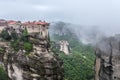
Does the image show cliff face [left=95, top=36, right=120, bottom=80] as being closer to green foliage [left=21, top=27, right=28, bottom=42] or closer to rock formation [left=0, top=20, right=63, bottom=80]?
rock formation [left=0, top=20, right=63, bottom=80]

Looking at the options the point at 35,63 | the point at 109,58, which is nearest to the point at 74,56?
the point at 35,63

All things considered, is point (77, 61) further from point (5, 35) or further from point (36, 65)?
point (36, 65)

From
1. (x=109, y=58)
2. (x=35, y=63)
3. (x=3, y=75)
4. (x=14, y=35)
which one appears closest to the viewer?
(x=109, y=58)

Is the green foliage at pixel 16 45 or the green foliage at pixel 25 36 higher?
the green foliage at pixel 25 36

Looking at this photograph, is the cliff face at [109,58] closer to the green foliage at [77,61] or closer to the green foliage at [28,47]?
the green foliage at [28,47]

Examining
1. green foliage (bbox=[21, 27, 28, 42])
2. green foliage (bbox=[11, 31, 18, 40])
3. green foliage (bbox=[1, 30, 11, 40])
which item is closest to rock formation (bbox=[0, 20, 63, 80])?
green foliage (bbox=[21, 27, 28, 42])

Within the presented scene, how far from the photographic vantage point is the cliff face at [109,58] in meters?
50.9

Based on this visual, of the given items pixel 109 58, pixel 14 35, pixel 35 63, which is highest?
pixel 14 35

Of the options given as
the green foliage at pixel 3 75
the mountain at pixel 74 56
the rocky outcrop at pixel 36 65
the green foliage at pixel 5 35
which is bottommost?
the mountain at pixel 74 56

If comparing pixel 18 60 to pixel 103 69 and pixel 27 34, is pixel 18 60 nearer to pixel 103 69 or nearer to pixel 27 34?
pixel 27 34

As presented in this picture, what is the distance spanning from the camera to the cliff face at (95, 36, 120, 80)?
5094 cm

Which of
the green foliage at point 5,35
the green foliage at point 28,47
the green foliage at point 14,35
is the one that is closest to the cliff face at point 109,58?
the green foliage at point 28,47

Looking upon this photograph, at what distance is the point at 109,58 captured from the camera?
52.3 meters

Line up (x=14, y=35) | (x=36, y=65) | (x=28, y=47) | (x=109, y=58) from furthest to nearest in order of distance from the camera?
(x=14, y=35), (x=28, y=47), (x=36, y=65), (x=109, y=58)
